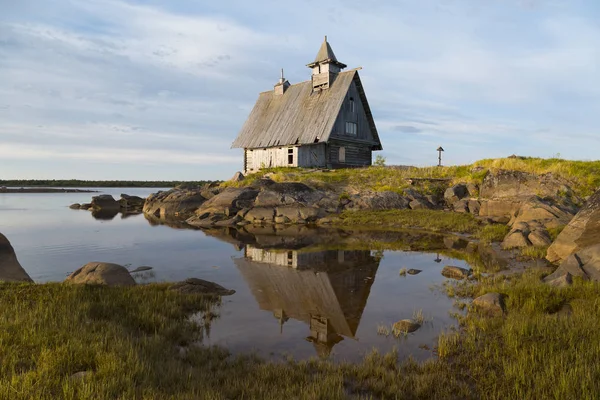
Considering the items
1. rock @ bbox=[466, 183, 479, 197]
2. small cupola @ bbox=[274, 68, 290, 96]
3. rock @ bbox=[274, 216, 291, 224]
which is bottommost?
rock @ bbox=[274, 216, 291, 224]

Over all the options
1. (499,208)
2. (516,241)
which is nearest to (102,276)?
(516,241)

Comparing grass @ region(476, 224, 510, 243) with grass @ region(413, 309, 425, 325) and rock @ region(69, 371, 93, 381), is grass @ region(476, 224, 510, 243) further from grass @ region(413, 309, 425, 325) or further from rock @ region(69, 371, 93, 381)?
rock @ region(69, 371, 93, 381)

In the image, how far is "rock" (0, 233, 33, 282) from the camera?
1086 centimetres

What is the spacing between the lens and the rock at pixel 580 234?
11.9 metres

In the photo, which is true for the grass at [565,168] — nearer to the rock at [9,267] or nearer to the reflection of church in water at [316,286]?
the reflection of church in water at [316,286]

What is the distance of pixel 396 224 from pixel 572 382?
782 inches

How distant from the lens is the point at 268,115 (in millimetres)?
44031

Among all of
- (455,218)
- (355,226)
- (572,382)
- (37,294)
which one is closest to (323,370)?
(572,382)

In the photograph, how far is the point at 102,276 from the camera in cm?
1045

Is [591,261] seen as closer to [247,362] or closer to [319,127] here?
[247,362]

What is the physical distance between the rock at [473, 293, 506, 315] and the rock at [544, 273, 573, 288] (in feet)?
5.03

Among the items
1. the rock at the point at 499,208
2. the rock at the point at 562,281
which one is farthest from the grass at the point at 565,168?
the rock at the point at 562,281

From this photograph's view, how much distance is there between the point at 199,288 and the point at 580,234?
12084mm

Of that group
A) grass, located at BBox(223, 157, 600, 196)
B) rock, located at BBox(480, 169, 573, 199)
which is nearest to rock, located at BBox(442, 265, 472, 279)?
rock, located at BBox(480, 169, 573, 199)
